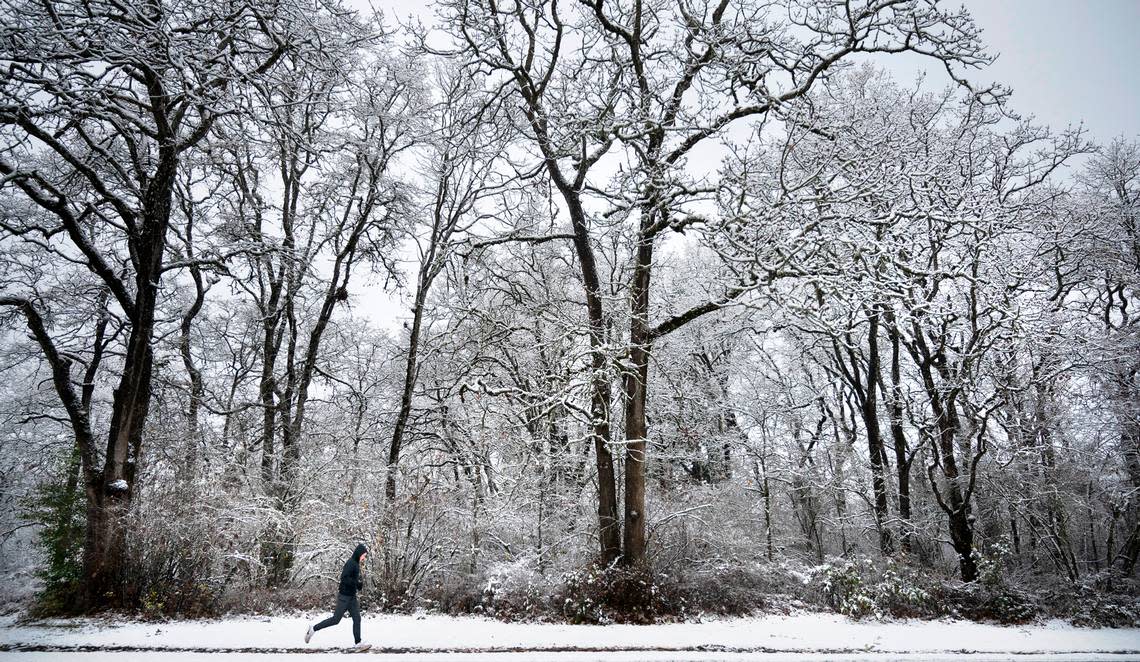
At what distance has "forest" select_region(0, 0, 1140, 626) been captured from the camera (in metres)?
8.16

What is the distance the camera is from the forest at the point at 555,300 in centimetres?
816

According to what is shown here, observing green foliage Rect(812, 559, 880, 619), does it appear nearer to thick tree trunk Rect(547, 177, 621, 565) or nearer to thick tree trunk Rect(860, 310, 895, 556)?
thick tree trunk Rect(860, 310, 895, 556)

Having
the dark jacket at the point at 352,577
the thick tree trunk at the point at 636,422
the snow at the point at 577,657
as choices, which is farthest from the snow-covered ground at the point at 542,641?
the thick tree trunk at the point at 636,422

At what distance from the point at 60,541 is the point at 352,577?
5.50 metres

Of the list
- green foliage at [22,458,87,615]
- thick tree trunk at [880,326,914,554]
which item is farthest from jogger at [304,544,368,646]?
thick tree trunk at [880,326,914,554]

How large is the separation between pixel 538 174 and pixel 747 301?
6169 mm

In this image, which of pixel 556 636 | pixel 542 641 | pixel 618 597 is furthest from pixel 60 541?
pixel 618 597

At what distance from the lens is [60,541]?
894cm

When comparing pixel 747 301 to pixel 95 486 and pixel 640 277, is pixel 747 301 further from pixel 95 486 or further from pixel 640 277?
pixel 95 486

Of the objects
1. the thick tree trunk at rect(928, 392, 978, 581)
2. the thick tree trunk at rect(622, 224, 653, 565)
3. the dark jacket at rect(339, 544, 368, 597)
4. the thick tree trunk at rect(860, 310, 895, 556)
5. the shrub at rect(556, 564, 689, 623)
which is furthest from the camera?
the thick tree trunk at rect(860, 310, 895, 556)

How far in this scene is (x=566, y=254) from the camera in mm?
17312

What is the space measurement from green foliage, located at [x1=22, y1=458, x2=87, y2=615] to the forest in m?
0.06

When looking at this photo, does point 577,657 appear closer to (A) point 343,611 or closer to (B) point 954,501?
(A) point 343,611

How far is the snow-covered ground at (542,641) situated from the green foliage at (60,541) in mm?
567
